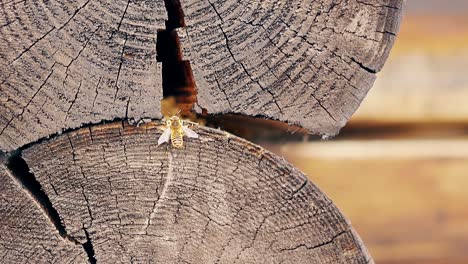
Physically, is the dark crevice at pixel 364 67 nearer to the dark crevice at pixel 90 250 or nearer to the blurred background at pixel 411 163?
the dark crevice at pixel 90 250

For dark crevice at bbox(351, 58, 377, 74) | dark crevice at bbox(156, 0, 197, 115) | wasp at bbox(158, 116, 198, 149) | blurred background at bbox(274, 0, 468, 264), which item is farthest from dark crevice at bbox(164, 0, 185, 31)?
blurred background at bbox(274, 0, 468, 264)

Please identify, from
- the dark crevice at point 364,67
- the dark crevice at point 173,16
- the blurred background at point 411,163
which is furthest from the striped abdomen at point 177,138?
the blurred background at point 411,163

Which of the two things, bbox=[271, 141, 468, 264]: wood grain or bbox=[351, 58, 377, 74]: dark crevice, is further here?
bbox=[271, 141, 468, 264]: wood grain

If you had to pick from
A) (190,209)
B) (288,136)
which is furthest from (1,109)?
(288,136)

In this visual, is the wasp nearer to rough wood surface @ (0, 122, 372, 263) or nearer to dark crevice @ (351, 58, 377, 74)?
rough wood surface @ (0, 122, 372, 263)

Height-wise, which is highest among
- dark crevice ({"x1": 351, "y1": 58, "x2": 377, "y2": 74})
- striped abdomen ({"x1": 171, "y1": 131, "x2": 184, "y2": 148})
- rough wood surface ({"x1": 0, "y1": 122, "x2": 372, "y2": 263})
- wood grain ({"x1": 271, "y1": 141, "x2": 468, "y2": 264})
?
wood grain ({"x1": 271, "y1": 141, "x2": 468, "y2": 264})

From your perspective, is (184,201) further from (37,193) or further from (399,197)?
(399,197)
